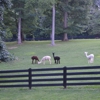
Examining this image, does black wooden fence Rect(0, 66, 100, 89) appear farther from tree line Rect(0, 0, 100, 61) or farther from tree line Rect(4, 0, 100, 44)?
tree line Rect(4, 0, 100, 44)

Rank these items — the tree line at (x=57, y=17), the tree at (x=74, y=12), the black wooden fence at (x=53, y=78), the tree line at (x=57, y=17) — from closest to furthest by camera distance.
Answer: the black wooden fence at (x=53, y=78)
the tree line at (x=57, y=17)
the tree line at (x=57, y=17)
the tree at (x=74, y=12)

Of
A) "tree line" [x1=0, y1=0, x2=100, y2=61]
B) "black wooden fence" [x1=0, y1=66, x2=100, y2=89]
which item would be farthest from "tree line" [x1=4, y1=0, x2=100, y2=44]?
"black wooden fence" [x1=0, y1=66, x2=100, y2=89]

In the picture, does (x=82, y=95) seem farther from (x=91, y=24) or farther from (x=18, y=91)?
(x=91, y=24)

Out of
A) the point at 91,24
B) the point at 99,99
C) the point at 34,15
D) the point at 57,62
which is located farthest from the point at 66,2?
the point at 99,99

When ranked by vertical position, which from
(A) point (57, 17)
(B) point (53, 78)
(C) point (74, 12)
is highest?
(C) point (74, 12)

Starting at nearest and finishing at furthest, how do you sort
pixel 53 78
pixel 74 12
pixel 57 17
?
pixel 53 78 → pixel 74 12 → pixel 57 17

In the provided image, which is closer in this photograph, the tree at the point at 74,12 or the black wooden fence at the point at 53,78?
the black wooden fence at the point at 53,78

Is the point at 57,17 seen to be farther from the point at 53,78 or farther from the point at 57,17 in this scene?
the point at 53,78

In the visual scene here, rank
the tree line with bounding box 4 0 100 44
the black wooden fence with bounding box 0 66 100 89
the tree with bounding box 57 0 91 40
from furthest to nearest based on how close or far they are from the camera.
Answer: the tree with bounding box 57 0 91 40
the tree line with bounding box 4 0 100 44
the black wooden fence with bounding box 0 66 100 89

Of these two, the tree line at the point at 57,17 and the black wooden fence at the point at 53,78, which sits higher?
the tree line at the point at 57,17

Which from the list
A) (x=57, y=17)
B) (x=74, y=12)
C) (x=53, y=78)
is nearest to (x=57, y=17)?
(x=57, y=17)

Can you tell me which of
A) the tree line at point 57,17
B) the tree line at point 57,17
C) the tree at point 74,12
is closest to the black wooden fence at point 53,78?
the tree line at point 57,17

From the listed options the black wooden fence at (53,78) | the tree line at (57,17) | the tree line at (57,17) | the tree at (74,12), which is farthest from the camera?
the tree at (74,12)

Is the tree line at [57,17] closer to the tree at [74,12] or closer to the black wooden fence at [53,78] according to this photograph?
the tree at [74,12]
